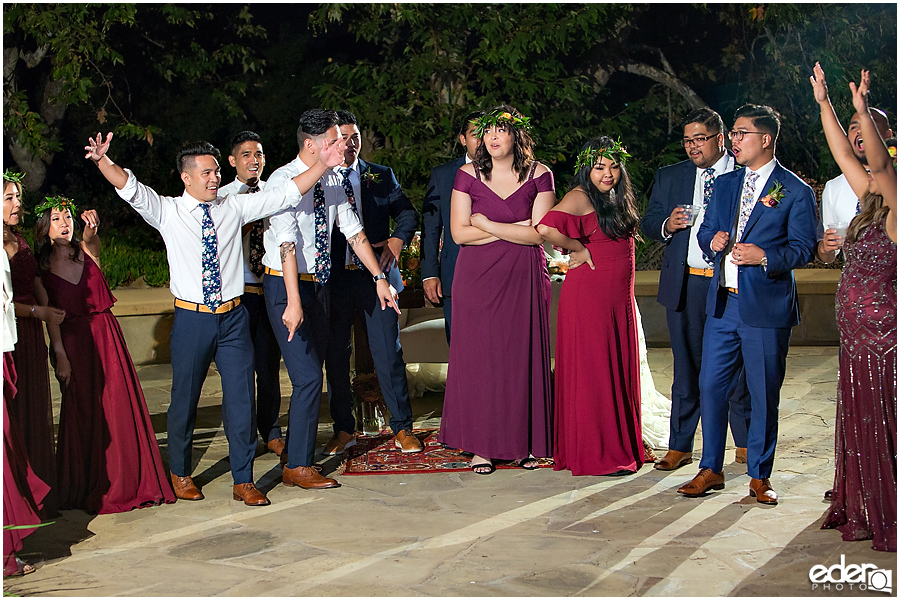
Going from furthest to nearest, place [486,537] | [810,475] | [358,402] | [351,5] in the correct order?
[351,5]
[358,402]
[810,475]
[486,537]

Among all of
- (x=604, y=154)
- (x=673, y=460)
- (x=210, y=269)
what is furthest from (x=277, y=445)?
(x=604, y=154)

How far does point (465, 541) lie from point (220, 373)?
142cm

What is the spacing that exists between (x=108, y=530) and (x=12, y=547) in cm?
60

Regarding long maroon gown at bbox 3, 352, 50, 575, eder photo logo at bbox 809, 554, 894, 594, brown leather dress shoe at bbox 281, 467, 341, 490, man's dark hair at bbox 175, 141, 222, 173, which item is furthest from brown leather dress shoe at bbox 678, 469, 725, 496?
long maroon gown at bbox 3, 352, 50, 575

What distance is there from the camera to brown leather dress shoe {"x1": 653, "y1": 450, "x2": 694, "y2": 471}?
530 centimetres

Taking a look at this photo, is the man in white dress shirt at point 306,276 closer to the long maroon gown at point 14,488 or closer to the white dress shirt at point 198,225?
the white dress shirt at point 198,225

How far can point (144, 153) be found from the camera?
1402cm

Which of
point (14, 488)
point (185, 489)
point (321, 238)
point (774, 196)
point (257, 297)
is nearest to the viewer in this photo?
point (14, 488)

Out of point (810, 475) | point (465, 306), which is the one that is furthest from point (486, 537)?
point (810, 475)

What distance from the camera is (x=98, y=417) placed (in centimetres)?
477

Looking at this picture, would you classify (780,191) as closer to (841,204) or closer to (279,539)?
(841,204)

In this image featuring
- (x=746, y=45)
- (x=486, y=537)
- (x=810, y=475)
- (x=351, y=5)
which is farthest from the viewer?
(x=746, y=45)

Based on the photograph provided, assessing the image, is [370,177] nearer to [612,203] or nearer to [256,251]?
[256,251]

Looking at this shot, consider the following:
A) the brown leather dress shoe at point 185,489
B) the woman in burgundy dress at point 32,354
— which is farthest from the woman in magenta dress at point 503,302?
the woman in burgundy dress at point 32,354
